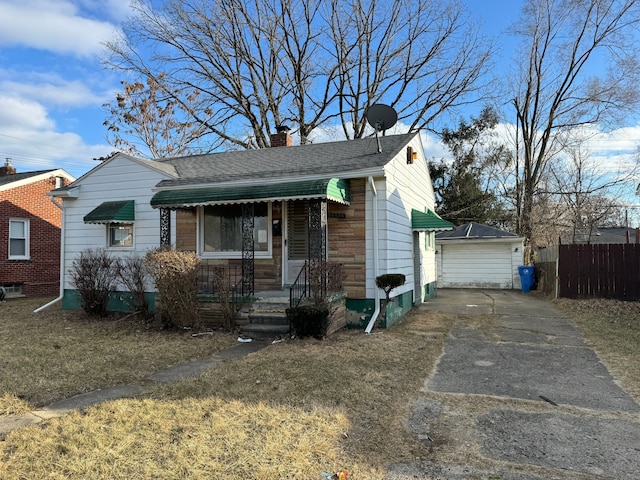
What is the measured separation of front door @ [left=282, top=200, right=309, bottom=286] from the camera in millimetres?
Answer: 9219

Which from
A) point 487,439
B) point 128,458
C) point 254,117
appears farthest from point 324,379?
point 254,117

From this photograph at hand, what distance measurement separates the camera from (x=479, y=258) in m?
18.3

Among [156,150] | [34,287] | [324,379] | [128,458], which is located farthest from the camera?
[156,150]

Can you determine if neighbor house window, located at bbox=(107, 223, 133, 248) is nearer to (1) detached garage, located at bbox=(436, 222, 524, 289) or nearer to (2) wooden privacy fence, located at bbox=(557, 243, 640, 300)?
(2) wooden privacy fence, located at bbox=(557, 243, 640, 300)

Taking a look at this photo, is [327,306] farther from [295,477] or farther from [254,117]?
[254,117]

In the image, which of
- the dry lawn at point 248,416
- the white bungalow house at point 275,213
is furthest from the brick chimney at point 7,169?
the dry lawn at point 248,416

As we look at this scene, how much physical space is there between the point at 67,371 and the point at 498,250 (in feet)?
54.9

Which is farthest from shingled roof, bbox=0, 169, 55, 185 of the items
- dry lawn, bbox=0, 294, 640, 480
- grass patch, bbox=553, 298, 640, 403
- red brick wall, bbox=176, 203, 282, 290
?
grass patch, bbox=553, 298, 640, 403

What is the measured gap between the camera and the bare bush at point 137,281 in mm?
8734

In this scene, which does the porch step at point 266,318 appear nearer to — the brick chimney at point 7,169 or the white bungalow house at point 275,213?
the white bungalow house at point 275,213

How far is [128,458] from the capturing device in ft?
9.89

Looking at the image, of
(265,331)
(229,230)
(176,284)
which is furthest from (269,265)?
(176,284)

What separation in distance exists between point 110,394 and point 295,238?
539 centimetres

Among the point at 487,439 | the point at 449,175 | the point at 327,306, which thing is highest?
the point at 449,175
